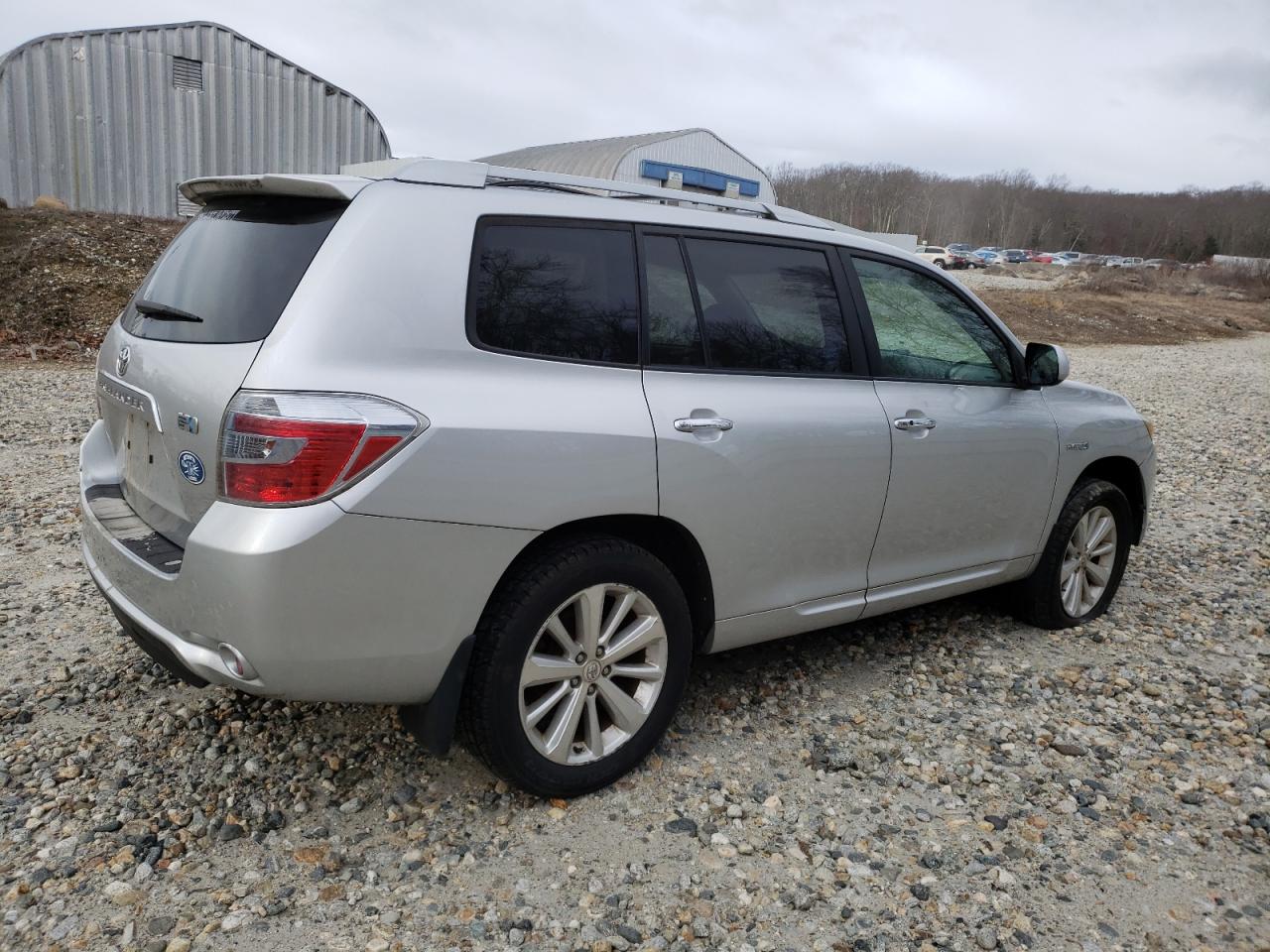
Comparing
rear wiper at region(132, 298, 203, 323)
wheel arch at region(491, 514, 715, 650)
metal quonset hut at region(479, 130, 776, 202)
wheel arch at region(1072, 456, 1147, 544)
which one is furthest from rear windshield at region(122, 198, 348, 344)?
metal quonset hut at region(479, 130, 776, 202)

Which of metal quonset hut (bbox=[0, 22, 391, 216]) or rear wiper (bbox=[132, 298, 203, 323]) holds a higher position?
metal quonset hut (bbox=[0, 22, 391, 216])

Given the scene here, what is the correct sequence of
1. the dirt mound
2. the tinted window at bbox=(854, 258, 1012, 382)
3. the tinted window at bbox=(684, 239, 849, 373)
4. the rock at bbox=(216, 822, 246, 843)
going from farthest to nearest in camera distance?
the dirt mound
the tinted window at bbox=(854, 258, 1012, 382)
the tinted window at bbox=(684, 239, 849, 373)
the rock at bbox=(216, 822, 246, 843)

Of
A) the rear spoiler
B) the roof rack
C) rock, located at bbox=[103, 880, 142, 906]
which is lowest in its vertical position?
rock, located at bbox=[103, 880, 142, 906]

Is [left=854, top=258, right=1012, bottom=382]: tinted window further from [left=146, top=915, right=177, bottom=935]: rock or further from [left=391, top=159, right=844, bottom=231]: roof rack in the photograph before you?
[left=146, top=915, right=177, bottom=935]: rock

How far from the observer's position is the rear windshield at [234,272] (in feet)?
8.68

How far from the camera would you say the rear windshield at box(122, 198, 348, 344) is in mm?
2646

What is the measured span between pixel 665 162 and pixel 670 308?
99.9 ft

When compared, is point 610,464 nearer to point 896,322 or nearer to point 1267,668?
point 896,322

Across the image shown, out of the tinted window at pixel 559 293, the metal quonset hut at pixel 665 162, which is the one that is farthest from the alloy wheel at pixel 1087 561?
the metal quonset hut at pixel 665 162

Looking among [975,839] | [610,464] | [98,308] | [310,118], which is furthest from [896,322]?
[310,118]

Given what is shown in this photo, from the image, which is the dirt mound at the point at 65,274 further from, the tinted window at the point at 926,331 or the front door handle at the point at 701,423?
the front door handle at the point at 701,423

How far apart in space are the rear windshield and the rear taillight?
0.87ft

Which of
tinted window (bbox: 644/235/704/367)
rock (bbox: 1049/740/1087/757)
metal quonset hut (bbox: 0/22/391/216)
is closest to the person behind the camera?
tinted window (bbox: 644/235/704/367)

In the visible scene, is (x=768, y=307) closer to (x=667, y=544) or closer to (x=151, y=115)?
(x=667, y=544)
